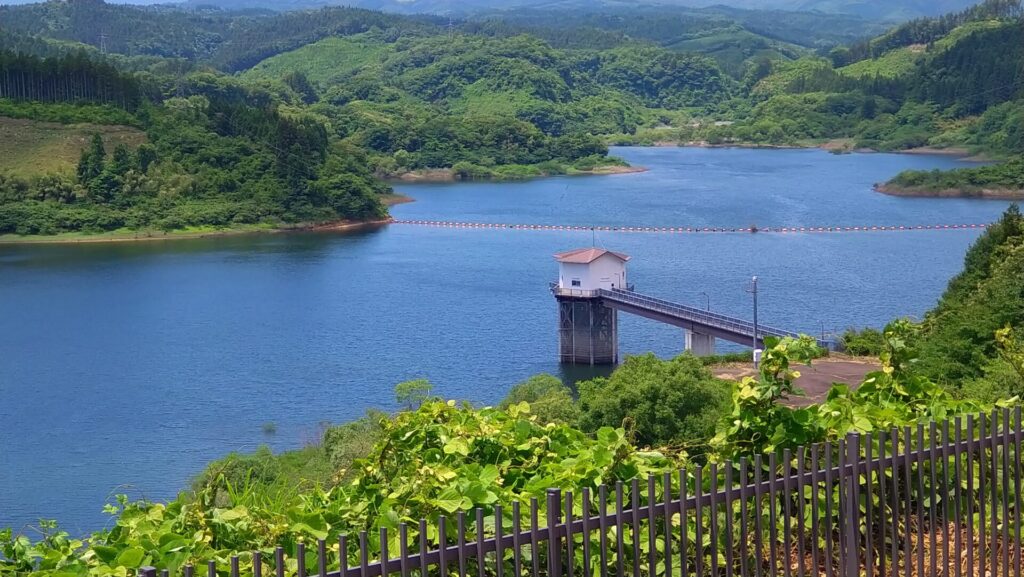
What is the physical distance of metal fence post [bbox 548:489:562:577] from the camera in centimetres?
405

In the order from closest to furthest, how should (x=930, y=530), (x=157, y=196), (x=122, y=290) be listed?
(x=930, y=530), (x=122, y=290), (x=157, y=196)

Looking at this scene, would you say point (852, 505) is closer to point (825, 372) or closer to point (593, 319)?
point (825, 372)

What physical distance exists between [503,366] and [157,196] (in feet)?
119

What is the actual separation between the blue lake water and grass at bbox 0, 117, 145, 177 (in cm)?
889

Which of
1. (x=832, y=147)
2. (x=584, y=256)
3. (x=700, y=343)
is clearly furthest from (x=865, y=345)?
(x=832, y=147)

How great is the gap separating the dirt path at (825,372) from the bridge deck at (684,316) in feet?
8.48

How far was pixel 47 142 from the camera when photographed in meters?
68.4

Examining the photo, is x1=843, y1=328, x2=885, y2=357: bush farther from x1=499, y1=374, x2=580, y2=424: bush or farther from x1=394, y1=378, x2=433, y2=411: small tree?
x1=394, y1=378, x2=433, y2=411: small tree

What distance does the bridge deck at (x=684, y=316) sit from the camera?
30562mm

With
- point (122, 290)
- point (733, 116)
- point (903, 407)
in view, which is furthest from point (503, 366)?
point (733, 116)

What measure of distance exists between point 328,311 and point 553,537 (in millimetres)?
38379

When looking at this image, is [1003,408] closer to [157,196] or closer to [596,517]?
[596,517]

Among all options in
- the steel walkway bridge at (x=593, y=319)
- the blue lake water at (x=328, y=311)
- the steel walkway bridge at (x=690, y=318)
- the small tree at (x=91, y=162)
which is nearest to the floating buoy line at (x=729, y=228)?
the blue lake water at (x=328, y=311)

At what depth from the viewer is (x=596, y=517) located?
164 inches
